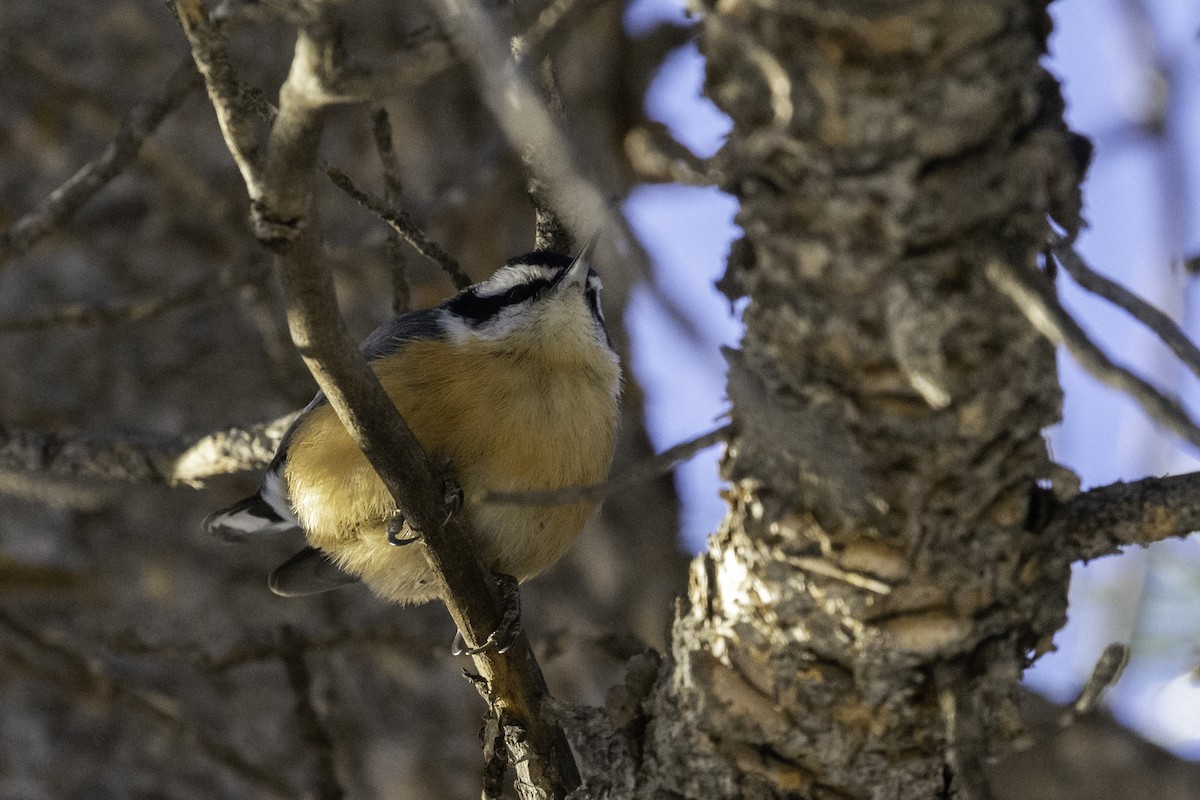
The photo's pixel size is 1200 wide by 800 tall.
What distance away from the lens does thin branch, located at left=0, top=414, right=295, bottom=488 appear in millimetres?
3094

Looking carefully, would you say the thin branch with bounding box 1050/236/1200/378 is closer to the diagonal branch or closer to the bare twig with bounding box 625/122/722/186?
the bare twig with bounding box 625/122/722/186

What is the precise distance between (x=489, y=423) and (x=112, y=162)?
3.76 feet

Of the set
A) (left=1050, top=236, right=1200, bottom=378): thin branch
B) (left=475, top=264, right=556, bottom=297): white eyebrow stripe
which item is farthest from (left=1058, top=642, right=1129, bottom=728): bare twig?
(left=475, top=264, right=556, bottom=297): white eyebrow stripe

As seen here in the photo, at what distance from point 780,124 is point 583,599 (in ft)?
11.6

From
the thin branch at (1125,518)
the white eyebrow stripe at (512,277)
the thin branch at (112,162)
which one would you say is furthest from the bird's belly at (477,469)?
the thin branch at (1125,518)

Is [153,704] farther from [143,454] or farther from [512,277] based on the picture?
[512,277]

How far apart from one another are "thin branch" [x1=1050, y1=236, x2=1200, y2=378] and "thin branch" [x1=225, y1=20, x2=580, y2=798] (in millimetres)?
852

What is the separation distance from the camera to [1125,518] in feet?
5.37

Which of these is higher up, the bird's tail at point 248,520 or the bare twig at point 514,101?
the bird's tail at point 248,520

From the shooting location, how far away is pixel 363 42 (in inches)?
184

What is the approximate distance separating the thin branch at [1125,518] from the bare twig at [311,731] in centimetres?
Result: 203

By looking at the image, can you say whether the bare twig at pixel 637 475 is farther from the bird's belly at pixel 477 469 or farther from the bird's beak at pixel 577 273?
the bird's beak at pixel 577 273

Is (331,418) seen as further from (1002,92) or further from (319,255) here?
(1002,92)

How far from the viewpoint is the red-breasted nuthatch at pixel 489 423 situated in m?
2.87
